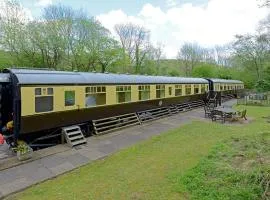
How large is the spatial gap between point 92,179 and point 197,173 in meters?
2.97

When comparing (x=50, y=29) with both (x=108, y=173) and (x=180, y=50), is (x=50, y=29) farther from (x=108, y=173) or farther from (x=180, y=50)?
(x=180, y=50)

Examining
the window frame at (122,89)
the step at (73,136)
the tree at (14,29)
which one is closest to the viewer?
the step at (73,136)

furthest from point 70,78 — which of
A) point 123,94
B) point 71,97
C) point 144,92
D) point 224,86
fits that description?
point 224,86

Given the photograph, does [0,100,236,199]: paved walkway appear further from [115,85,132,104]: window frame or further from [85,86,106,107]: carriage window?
[115,85,132,104]: window frame

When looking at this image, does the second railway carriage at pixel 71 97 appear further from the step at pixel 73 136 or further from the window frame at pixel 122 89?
the step at pixel 73 136

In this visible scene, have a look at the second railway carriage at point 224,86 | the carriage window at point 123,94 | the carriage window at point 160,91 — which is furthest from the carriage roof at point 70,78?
the second railway carriage at point 224,86

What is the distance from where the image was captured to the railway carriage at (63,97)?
8.94m

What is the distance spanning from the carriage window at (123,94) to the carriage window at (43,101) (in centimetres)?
464

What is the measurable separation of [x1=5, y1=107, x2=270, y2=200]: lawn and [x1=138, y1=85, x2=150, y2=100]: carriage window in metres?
6.14

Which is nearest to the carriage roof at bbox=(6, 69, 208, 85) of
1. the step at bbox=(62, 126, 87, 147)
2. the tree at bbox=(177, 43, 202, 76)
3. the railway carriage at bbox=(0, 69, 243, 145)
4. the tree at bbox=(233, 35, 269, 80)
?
the railway carriage at bbox=(0, 69, 243, 145)

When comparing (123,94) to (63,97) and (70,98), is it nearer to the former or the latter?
(70,98)

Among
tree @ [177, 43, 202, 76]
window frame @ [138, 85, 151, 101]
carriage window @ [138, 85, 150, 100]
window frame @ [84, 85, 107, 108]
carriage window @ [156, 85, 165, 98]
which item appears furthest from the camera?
tree @ [177, 43, 202, 76]

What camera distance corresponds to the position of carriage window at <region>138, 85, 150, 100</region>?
16125mm

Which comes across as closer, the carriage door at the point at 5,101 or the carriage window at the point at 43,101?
the carriage door at the point at 5,101
